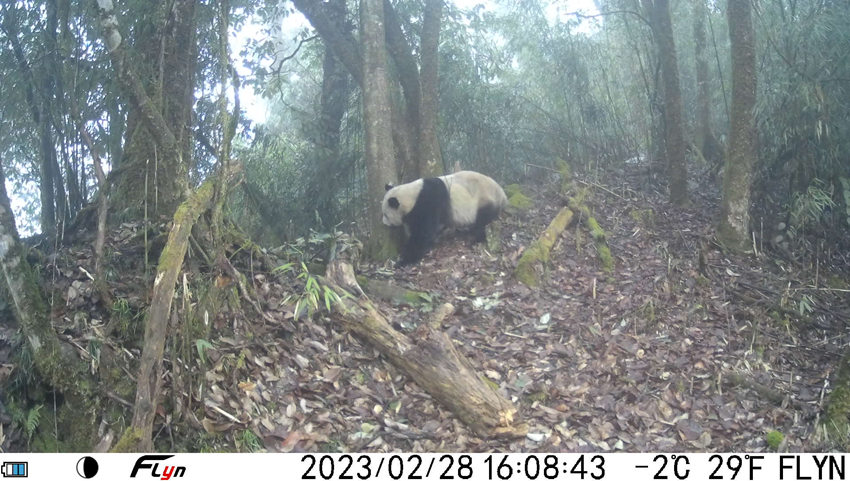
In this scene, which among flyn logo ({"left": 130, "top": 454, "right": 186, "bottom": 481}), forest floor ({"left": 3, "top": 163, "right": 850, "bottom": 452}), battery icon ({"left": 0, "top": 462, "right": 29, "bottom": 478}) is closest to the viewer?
battery icon ({"left": 0, "top": 462, "right": 29, "bottom": 478})

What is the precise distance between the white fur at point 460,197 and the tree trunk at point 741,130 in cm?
282

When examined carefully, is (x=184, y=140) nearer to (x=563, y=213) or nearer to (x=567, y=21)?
(x=563, y=213)

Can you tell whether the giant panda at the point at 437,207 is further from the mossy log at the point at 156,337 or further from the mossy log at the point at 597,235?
the mossy log at the point at 156,337

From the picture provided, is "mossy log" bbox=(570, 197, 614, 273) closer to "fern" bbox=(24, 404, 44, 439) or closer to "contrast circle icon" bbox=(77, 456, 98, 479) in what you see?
"contrast circle icon" bbox=(77, 456, 98, 479)

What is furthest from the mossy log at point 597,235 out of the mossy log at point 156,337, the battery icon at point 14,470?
the battery icon at point 14,470

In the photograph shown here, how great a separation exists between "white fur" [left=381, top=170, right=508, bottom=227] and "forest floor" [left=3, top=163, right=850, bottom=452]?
531 millimetres

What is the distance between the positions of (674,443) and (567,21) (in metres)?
8.45

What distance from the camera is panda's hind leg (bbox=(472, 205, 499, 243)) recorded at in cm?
838

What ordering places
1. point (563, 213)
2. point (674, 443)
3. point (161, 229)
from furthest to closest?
→ point (563, 213) < point (161, 229) < point (674, 443)

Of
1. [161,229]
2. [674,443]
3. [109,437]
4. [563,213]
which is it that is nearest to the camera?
[109,437]

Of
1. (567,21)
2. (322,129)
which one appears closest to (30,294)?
(322,129)

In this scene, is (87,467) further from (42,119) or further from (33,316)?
(42,119)

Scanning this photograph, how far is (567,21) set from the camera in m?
11.4

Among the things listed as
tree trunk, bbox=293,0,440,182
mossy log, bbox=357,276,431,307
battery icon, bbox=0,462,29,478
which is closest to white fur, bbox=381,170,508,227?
tree trunk, bbox=293,0,440,182
